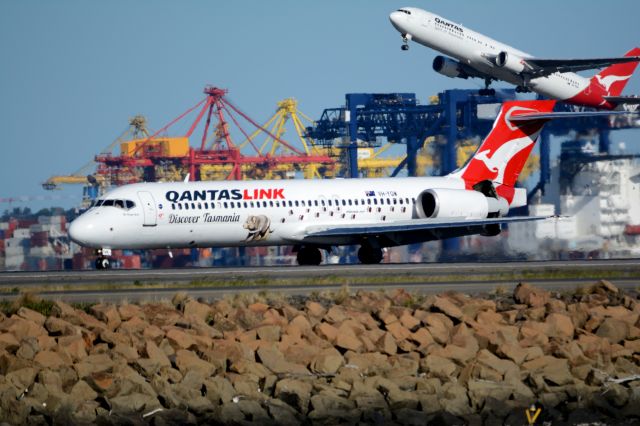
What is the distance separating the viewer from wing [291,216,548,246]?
41844 millimetres

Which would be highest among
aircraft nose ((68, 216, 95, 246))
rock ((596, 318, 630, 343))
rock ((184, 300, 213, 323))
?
aircraft nose ((68, 216, 95, 246))

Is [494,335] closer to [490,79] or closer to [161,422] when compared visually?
[161,422]

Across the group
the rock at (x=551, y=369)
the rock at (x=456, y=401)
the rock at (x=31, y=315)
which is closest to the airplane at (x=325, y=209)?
the rock at (x=31, y=315)

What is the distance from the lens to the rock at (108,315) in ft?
73.7

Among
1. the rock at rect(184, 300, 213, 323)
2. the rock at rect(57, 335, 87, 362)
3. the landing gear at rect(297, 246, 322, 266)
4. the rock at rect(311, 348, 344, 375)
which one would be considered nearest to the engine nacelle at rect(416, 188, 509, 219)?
the landing gear at rect(297, 246, 322, 266)

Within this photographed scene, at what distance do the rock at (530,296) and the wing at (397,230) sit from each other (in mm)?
16073

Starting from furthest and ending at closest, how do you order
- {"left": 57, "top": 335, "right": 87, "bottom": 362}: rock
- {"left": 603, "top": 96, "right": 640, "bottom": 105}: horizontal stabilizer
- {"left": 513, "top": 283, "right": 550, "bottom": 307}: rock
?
{"left": 603, "top": 96, "right": 640, "bottom": 105}: horizontal stabilizer < {"left": 513, "top": 283, "right": 550, "bottom": 307}: rock < {"left": 57, "top": 335, "right": 87, "bottom": 362}: rock

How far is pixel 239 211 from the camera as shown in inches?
1642

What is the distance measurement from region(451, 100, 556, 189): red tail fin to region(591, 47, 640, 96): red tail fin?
119 feet

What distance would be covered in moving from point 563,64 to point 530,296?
4571 centimetres

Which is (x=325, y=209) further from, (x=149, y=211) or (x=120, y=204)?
(x=120, y=204)

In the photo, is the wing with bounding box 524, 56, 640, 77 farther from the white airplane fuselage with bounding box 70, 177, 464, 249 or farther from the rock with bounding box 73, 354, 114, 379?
the rock with bounding box 73, 354, 114, 379

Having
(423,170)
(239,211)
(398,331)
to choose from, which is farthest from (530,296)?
(423,170)

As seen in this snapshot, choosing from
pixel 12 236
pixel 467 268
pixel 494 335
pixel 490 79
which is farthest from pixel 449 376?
pixel 12 236
